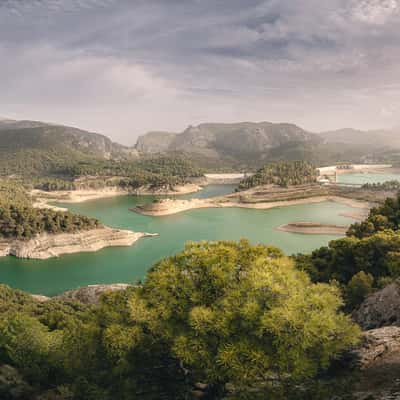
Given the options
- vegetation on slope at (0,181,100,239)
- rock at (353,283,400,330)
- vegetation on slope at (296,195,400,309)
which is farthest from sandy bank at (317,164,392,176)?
rock at (353,283,400,330)

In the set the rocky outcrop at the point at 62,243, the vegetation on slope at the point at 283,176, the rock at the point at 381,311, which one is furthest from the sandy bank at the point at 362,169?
the rock at the point at 381,311

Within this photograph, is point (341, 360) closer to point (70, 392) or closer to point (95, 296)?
point (70, 392)

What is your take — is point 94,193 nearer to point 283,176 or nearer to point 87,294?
point 283,176

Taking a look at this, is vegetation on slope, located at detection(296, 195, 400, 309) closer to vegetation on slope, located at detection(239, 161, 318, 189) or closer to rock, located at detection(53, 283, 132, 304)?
rock, located at detection(53, 283, 132, 304)

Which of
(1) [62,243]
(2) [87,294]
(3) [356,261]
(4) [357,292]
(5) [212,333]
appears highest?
(5) [212,333]

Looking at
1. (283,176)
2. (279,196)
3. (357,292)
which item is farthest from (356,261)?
(283,176)

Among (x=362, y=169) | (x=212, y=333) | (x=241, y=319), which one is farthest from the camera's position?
(x=362, y=169)
